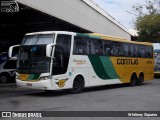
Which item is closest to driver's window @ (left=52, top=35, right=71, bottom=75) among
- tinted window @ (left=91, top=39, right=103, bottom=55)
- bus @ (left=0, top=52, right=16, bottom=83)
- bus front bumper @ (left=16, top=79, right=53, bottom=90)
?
bus front bumper @ (left=16, top=79, right=53, bottom=90)

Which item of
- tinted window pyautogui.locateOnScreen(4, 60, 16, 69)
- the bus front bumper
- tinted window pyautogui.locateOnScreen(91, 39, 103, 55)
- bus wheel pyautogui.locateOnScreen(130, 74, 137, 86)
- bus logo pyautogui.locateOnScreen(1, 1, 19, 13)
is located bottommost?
bus wheel pyautogui.locateOnScreen(130, 74, 137, 86)

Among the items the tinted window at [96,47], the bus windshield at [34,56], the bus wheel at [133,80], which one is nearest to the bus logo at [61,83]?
the bus windshield at [34,56]

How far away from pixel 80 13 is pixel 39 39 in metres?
9.45

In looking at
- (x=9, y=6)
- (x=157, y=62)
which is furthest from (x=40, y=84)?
(x=157, y=62)

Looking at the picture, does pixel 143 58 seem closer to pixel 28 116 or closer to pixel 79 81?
pixel 79 81

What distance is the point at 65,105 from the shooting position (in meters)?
13.0

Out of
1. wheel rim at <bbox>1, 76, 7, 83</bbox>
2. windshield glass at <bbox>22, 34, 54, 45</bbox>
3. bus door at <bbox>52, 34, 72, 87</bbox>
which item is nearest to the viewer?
bus door at <bbox>52, 34, 72, 87</bbox>

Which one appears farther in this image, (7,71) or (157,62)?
(157,62)

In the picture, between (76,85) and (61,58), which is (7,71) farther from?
(61,58)

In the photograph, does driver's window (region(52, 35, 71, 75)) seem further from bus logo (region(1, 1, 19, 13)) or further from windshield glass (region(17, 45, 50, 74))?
bus logo (region(1, 1, 19, 13))

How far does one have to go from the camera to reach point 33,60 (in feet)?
53.5

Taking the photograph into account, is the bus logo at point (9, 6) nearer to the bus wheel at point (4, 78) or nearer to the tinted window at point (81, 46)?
the tinted window at point (81, 46)

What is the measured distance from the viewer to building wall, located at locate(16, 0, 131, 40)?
19.8m

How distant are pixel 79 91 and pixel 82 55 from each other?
67.9 inches
